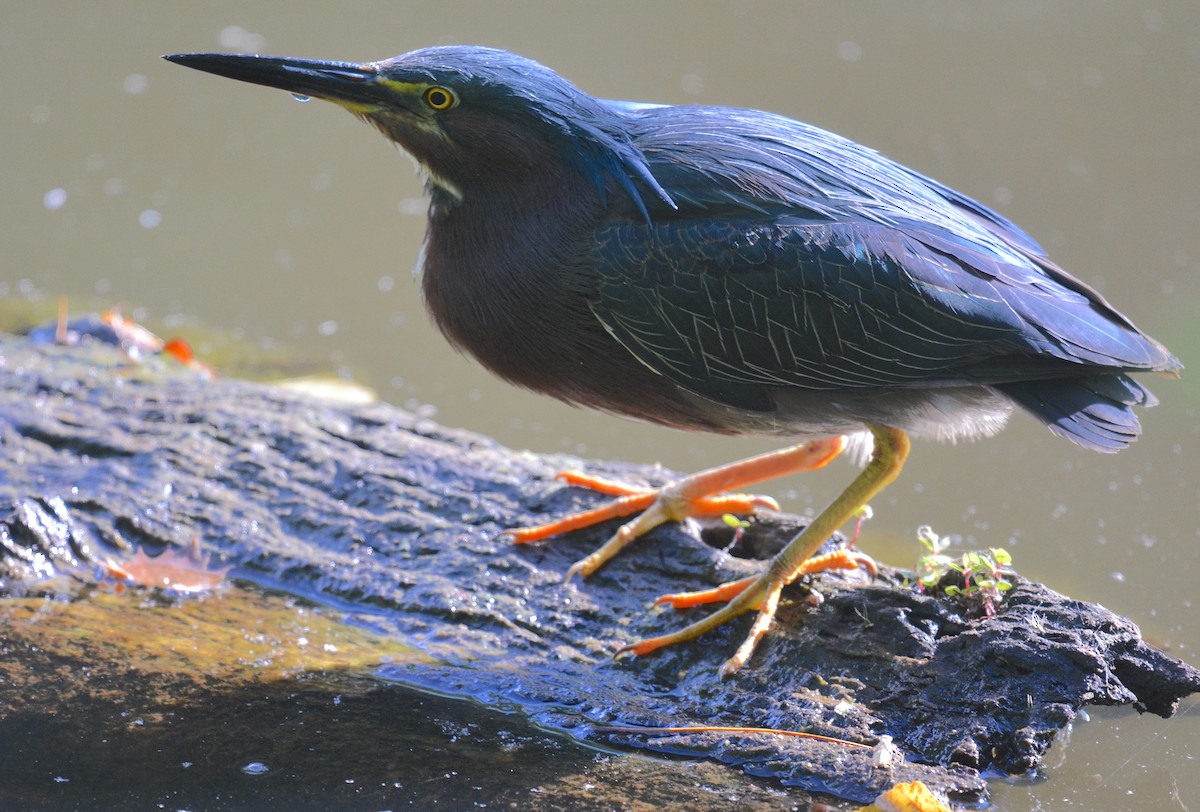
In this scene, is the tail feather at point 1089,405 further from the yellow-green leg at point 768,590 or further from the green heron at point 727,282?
the yellow-green leg at point 768,590

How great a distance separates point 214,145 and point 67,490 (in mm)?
5616

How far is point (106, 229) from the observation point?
28.1ft

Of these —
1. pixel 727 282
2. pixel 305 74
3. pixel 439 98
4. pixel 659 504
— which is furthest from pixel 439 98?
pixel 659 504

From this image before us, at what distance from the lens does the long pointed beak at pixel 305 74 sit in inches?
147

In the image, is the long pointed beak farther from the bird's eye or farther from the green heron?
the bird's eye

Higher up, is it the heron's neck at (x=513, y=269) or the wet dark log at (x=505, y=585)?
the heron's neck at (x=513, y=269)

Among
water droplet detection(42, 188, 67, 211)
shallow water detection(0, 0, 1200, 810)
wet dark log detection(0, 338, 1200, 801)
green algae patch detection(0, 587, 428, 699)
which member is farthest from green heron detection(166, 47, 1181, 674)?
water droplet detection(42, 188, 67, 211)

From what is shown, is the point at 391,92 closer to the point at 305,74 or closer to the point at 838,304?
the point at 305,74

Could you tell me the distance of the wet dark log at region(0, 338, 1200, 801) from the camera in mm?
3432

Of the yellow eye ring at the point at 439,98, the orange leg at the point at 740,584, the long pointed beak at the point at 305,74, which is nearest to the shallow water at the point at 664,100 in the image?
the orange leg at the point at 740,584

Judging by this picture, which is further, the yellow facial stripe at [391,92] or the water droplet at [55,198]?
the water droplet at [55,198]

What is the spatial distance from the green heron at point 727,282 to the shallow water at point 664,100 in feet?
5.00

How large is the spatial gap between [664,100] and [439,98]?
602 centimetres

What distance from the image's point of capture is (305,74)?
147 inches
